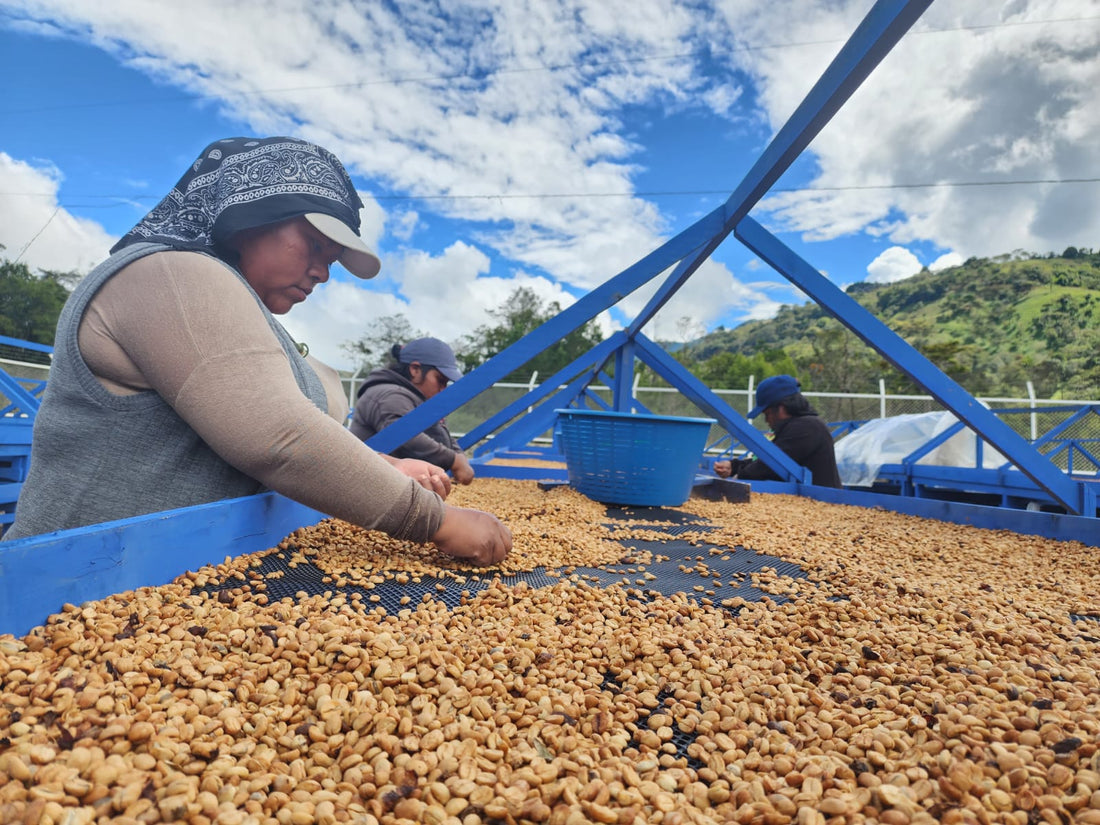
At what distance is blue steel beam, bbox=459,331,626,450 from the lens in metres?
5.20

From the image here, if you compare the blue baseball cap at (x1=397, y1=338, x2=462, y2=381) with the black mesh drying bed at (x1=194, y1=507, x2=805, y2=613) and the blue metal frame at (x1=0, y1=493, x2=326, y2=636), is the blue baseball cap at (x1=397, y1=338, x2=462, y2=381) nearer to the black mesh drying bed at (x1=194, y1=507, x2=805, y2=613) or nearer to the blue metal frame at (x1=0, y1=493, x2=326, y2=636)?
the black mesh drying bed at (x1=194, y1=507, x2=805, y2=613)

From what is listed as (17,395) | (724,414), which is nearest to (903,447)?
(724,414)

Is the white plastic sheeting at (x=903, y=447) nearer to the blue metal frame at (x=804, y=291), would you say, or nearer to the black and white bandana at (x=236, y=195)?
the blue metal frame at (x=804, y=291)

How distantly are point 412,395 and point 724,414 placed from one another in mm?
2201

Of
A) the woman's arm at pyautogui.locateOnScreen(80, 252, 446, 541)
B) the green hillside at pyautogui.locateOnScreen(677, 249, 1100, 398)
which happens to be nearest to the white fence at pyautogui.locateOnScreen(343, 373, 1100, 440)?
the green hillside at pyautogui.locateOnScreen(677, 249, 1100, 398)

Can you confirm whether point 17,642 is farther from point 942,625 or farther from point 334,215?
point 942,625

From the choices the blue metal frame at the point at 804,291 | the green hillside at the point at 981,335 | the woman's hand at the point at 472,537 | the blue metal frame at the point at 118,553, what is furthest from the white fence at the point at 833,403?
the blue metal frame at the point at 118,553

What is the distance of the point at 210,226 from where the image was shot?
1459 millimetres

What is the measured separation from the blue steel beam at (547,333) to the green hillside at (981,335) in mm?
14435

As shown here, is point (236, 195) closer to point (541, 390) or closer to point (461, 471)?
point (461, 471)

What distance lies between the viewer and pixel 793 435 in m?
4.84

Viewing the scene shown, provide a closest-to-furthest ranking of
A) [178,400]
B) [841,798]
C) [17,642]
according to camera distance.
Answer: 1. [841,798]
2. [17,642]
3. [178,400]

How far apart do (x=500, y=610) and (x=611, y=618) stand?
0.76ft

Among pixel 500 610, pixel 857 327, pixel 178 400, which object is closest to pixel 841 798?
pixel 500 610
